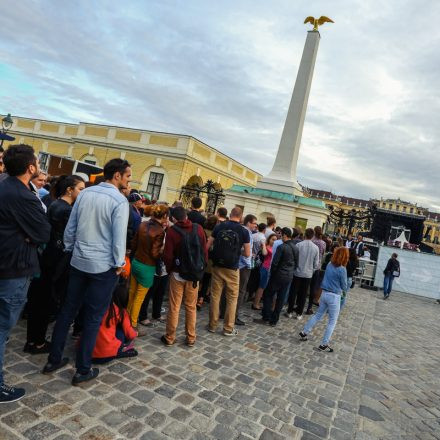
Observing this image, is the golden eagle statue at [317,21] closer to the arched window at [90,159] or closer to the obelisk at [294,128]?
the obelisk at [294,128]

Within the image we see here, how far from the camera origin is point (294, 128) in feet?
54.3

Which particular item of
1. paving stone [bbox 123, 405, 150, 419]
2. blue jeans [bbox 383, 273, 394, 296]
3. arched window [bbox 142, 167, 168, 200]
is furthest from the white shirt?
arched window [bbox 142, 167, 168, 200]

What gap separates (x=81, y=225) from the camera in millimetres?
3293

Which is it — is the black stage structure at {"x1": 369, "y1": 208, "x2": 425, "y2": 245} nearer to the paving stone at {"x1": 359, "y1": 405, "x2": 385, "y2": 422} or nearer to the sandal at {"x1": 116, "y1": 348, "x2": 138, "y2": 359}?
the paving stone at {"x1": 359, "y1": 405, "x2": 385, "y2": 422}

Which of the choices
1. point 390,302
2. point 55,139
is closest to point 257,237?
point 390,302

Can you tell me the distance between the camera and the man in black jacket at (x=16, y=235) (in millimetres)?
2744

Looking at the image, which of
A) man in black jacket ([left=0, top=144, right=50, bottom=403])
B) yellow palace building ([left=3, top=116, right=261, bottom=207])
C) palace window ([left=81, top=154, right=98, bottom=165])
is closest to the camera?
man in black jacket ([left=0, top=144, right=50, bottom=403])

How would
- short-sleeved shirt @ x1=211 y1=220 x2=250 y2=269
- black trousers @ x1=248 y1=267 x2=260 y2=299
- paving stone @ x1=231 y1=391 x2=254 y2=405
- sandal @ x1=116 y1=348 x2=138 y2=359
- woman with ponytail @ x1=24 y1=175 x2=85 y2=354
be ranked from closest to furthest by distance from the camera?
paving stone @ x1=231 y1=391 x2=254 y2=405 → woman with ponytail @ x1=24 y1=175 x2=85 y2=354 → sandal @ x1=116 y1=348 x2=138 y2=359 → short-sleeved shirt @ x1=211 y1=220 x2=250 y2=269 → black trousers @ x1=248 y1=267 x2=260 y2=299

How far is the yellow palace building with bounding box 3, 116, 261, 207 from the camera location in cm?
2794

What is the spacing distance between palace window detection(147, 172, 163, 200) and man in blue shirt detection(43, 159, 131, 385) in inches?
990

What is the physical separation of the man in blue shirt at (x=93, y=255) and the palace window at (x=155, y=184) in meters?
25.1

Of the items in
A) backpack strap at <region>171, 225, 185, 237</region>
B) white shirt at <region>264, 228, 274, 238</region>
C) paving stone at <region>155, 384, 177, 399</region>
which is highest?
white shirt at <region>264, 228, 274, 238</region>

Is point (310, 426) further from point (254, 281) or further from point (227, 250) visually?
point (254, 281)

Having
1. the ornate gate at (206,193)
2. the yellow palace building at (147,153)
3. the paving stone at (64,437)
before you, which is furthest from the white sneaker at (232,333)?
the yellow palace building at (147,153)
